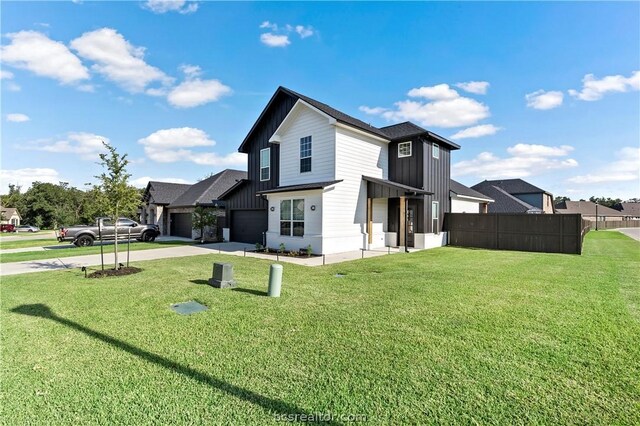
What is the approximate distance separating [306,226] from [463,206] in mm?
12818

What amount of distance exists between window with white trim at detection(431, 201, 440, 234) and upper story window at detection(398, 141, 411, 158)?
3.14 metres

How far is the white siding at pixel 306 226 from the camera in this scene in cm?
1351

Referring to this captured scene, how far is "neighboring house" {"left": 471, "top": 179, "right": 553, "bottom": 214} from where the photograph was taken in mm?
31953

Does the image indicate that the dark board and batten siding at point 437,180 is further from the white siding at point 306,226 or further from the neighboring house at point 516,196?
the neighboring house at point 516,196

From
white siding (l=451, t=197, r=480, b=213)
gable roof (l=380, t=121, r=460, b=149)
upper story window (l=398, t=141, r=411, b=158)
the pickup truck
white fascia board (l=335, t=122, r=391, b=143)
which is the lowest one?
the pickup truck

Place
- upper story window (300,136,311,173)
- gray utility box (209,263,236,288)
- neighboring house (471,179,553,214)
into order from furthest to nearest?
neighboring house (471,179,553,214) → upper story window (300,136,311,173) → gray utility box (209,263,236,288)

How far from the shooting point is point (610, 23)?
993cm

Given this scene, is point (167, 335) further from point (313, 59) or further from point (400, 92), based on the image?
point (400, 92)

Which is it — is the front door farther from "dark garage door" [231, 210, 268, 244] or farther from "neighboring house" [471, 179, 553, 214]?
"neighboring house" [471, 179, 553, 214]

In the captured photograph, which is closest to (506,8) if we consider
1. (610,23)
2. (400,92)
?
(610,23)

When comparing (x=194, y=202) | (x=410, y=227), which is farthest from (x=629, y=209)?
(x=194, y=202)

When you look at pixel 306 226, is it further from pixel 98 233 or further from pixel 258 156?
pixel 98 233

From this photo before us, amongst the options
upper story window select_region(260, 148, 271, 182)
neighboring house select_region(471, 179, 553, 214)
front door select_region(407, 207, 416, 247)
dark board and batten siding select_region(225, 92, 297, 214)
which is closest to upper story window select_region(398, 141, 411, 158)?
front door select_region(407, 207, 416, 247)

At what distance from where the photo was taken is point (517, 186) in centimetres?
3978
